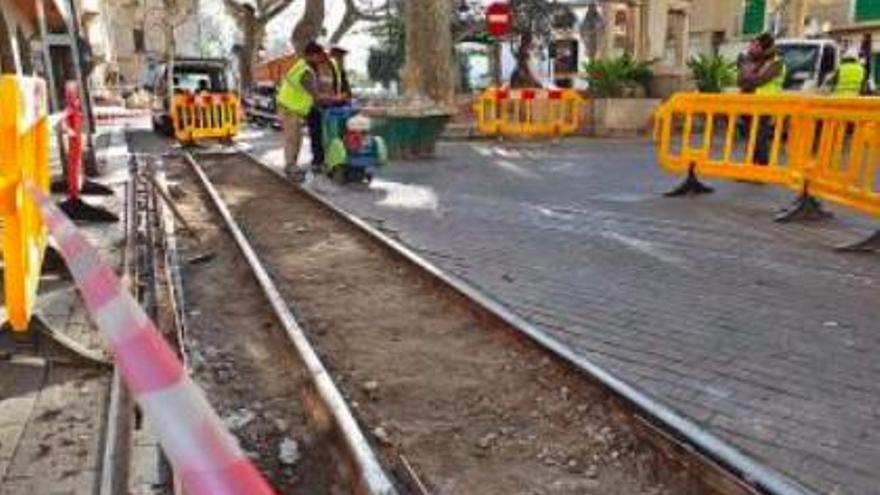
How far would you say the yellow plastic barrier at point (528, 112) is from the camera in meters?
20.1

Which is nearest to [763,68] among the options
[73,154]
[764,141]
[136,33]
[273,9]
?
[764,141]

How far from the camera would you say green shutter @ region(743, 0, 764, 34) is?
1498 inches

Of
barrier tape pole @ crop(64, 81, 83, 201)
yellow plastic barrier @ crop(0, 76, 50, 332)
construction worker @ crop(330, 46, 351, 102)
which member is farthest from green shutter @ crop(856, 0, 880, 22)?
yellow plastic barrier @ crop(0, 76, 50, 332)

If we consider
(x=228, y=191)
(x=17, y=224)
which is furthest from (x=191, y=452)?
(x=228, y=191)

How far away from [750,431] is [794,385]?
0.71m

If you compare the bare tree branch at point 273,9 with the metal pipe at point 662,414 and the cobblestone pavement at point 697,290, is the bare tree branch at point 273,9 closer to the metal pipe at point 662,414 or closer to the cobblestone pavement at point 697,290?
the cobblestone pavement at point 697,290

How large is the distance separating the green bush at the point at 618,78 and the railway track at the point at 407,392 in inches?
566

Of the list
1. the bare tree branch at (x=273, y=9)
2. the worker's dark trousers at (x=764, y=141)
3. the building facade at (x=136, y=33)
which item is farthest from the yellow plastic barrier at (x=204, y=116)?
the building facade at (x=136, y=33)

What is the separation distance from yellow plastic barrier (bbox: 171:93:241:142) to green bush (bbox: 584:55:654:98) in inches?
318

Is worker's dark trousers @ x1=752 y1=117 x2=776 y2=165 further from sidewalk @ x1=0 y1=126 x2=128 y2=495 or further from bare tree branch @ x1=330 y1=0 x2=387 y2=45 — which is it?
bare tree branch @ x1=330 y1=0 x2=387 y2=45

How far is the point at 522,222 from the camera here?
30.0 ft

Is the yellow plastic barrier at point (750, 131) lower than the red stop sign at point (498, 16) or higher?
lower

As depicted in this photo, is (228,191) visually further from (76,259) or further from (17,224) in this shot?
(76,259)

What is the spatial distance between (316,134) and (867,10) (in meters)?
32.2
